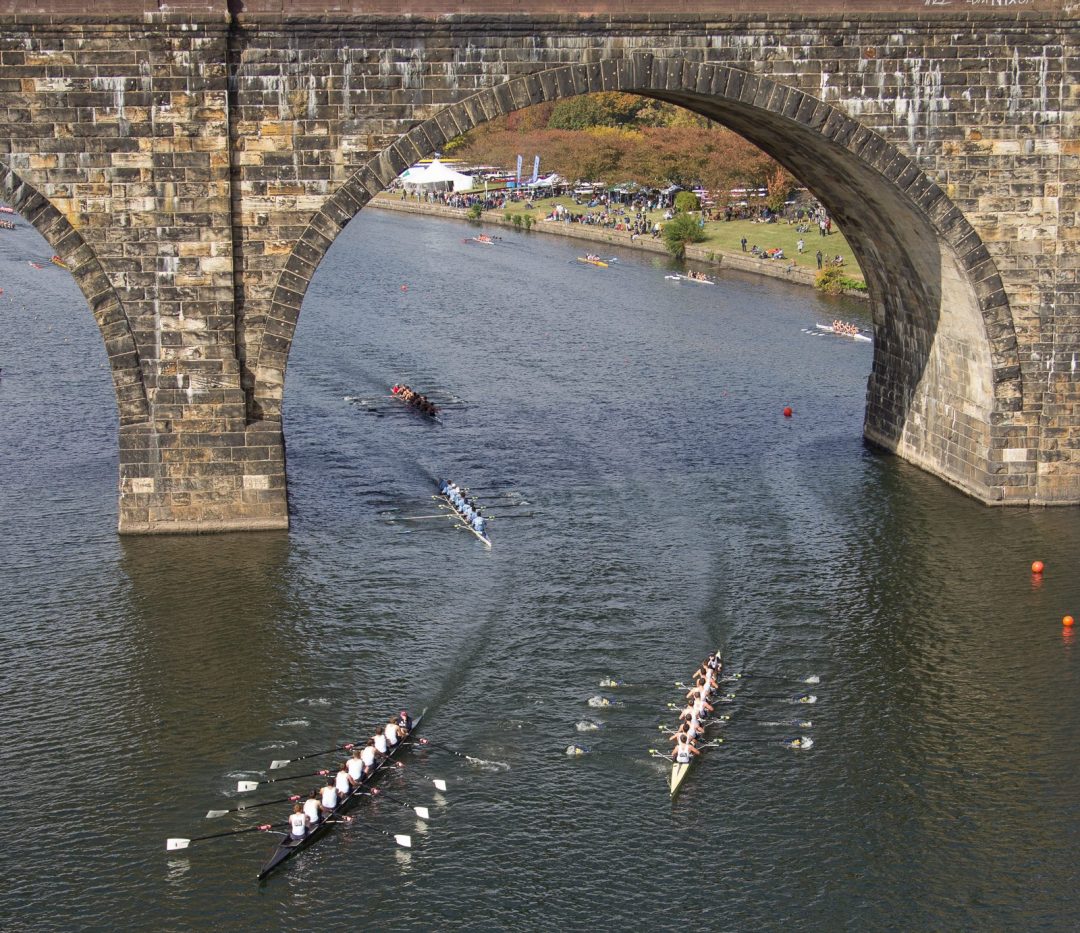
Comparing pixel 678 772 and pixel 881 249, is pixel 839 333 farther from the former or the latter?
pixel 678 772

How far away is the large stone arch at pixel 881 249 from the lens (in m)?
43.3

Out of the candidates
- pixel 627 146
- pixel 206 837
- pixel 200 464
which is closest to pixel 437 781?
pixel 206 837

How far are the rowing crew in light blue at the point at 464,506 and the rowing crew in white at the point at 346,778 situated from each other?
12255 millimetres

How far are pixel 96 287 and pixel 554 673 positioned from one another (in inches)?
649

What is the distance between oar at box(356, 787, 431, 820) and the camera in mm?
31266

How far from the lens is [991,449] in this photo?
4778cm

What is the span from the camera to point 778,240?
358 feet

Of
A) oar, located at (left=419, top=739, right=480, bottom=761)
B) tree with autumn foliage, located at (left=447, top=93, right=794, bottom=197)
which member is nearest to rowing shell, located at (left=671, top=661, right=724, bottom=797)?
oar, located at (left=419, top=739, right=480, bottom=761)

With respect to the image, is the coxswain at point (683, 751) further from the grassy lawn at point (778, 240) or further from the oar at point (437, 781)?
the grassy lawn at point (778, 240)

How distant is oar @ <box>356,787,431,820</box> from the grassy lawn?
68456mm

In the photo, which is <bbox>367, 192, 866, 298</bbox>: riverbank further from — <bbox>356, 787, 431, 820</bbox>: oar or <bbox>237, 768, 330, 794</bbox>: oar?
<bbox>237, 768, 330, 794</bbox>: oar

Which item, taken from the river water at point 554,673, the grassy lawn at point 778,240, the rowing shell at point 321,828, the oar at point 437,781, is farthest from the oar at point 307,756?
the grassy lawn at point 778,240

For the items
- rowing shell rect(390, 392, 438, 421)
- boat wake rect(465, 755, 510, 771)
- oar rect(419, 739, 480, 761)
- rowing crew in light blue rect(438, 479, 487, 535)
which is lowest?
boat wake rect(465, 755, 510, 771)

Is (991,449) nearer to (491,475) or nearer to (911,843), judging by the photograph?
(491,475)
